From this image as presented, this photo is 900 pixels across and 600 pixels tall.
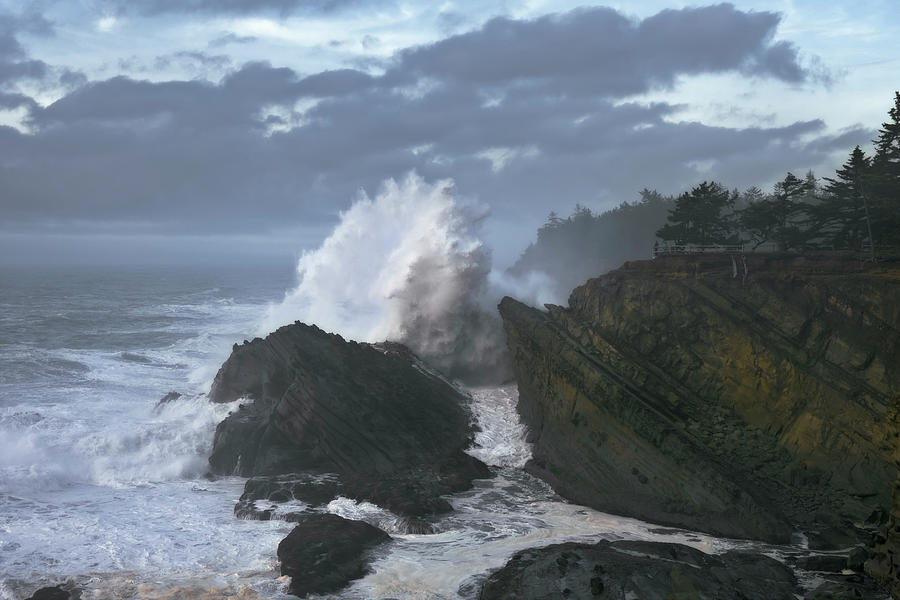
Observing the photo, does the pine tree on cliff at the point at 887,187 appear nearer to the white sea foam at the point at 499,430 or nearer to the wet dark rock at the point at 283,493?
the white sea foam at the point at 499,430

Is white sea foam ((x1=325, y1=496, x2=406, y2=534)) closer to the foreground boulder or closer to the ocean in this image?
the ocean

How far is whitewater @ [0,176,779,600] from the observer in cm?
1948

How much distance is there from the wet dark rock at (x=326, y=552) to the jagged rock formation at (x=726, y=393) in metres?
8.27

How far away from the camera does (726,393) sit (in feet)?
91.6

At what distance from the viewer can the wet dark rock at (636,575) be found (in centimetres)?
1661

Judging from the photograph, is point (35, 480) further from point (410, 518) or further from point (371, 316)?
point (371, 316)

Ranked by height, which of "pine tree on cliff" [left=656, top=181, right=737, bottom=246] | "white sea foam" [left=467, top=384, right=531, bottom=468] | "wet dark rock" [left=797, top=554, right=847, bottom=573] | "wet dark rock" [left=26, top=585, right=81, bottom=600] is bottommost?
"wet dark rock" [left=26, top=585, right=81, bottom=600]

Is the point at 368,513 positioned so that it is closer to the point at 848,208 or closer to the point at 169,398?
the point at 169,398

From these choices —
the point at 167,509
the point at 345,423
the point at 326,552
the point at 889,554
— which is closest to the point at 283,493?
the point at 167,509

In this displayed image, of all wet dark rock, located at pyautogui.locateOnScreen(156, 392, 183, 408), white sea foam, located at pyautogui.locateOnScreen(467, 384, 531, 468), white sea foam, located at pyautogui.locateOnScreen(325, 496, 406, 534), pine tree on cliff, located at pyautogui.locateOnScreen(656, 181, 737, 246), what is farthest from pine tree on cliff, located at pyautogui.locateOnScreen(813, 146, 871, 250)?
wet dark rock, located at pyautogui.locateOnScreen(156, 392, 183, 408)

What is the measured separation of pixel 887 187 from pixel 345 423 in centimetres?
2589

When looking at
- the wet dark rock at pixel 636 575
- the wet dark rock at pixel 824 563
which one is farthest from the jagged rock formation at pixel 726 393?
the wet dark rock at pixel 636 575

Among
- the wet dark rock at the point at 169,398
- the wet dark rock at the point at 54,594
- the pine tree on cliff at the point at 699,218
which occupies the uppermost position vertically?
the pine tree on cliff at the point at 699,218

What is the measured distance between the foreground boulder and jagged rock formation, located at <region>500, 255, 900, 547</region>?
13.7ft
